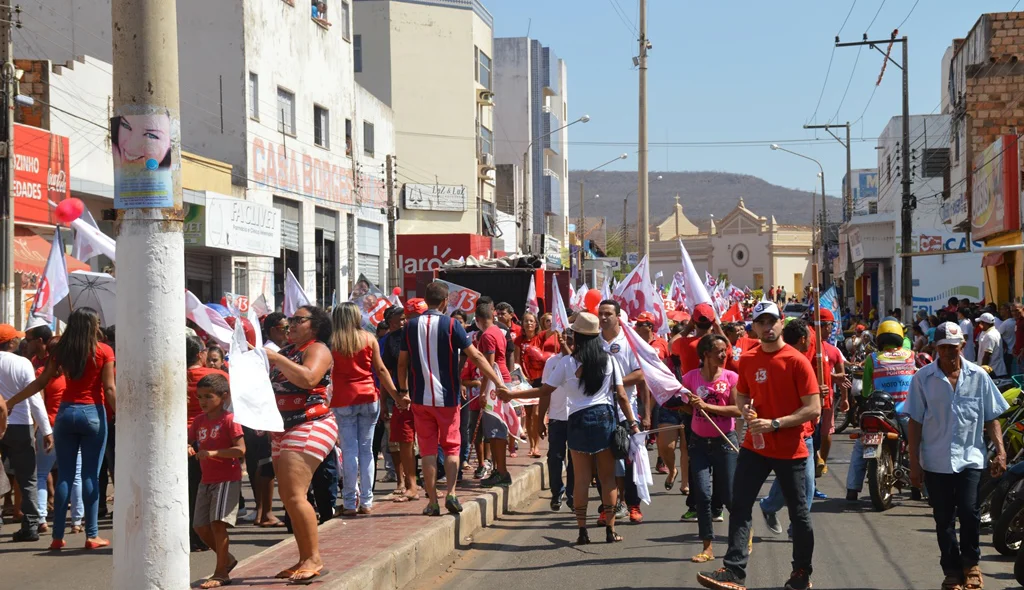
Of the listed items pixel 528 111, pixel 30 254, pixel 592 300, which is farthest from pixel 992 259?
pixel 528 111

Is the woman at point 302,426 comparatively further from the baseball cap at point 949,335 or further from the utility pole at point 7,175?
the utility pole at point 7,175

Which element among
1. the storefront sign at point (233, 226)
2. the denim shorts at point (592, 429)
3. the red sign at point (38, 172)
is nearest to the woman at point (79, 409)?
the denim shorts at point (592, 429)

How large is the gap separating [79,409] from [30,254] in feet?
34.4

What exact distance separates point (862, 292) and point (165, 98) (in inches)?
2315

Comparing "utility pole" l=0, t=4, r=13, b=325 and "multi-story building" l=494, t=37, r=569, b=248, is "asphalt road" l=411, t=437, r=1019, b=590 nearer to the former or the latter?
"utility pole" l=0, t=4, r=13, b=325

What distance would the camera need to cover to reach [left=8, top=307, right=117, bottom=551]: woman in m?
8.82

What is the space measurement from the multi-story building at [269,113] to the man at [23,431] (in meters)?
12.8

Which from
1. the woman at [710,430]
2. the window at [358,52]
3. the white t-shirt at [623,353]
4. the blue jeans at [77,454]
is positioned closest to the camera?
the woman at [710,430]

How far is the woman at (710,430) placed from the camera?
849cm

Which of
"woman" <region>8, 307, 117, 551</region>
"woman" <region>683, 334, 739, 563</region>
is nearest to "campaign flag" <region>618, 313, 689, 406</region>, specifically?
"woman" <region>683, 334, 739, 563</region>

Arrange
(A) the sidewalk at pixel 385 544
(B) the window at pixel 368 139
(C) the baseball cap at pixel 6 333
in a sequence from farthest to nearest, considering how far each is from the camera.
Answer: (B) the window at pixel 368 139 → (C) the baseball cap at pixel 6 333 → (A) the sidewalk at pixel 385 544

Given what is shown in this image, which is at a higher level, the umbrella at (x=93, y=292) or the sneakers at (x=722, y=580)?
the umbrella at (x=93, y=292)

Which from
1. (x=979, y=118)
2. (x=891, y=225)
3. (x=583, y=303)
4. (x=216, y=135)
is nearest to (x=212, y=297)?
(x=216, y=135)

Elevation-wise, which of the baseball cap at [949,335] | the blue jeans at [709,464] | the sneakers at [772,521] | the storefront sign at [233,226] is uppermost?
the storefront sign at [233,226]
